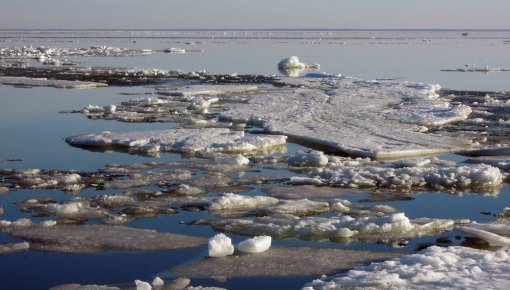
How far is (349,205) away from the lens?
22.7 ft

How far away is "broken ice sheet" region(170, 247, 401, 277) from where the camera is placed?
497cm

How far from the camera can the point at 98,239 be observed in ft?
18.7

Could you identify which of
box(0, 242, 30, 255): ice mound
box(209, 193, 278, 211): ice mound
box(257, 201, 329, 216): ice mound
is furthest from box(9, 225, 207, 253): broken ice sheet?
box(257, 201, 329, 216): ice mound

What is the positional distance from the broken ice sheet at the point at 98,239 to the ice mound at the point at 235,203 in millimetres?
929

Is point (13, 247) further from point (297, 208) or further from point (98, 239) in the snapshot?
point (297, 208)

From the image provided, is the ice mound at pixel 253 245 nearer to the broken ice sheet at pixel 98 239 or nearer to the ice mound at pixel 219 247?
the ice mound at pixel 219 247

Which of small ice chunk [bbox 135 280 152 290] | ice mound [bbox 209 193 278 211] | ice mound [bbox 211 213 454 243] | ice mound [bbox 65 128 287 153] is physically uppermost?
ice mound [bbox 65 128 287 153]

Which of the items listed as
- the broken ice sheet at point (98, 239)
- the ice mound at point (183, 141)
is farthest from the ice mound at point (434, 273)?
the ice mound at point (183, 141)

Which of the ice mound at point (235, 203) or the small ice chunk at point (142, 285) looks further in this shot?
the ice mound at point (235, 203)

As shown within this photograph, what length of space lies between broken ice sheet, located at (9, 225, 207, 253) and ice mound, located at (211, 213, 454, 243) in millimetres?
482

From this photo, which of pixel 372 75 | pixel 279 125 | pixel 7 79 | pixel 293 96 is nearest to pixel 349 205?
pixel 279 125

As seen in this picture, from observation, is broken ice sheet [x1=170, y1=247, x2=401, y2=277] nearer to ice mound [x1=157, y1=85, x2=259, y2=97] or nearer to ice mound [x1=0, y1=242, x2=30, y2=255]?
ice mound [x1=0, y1=242, x2=30, y2=255]

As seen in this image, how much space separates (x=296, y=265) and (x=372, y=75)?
21251mm

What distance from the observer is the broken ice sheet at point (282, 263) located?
497 cm
